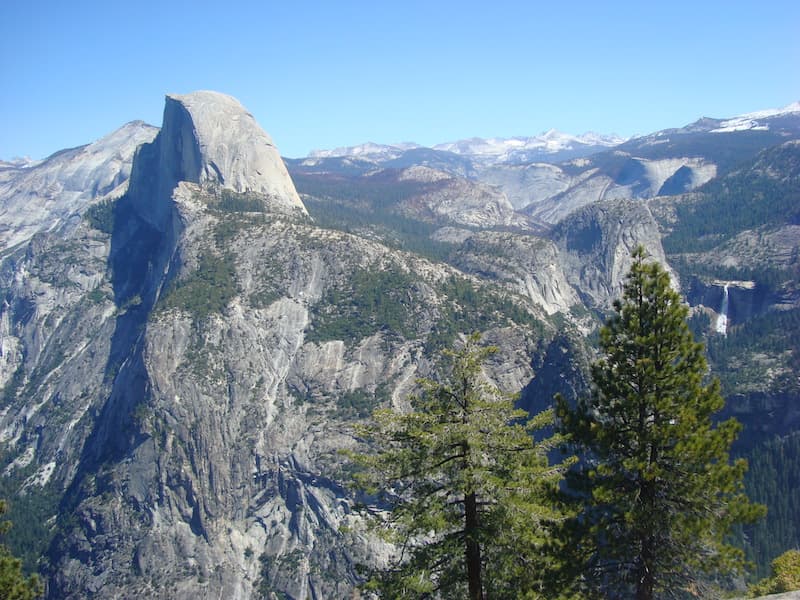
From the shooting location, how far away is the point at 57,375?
15450 centimetres

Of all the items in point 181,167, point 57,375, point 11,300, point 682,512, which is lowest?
point 57,375

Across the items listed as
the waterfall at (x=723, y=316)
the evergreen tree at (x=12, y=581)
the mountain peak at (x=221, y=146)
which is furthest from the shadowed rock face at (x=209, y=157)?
the evergreen tree at (x=12, y=581)

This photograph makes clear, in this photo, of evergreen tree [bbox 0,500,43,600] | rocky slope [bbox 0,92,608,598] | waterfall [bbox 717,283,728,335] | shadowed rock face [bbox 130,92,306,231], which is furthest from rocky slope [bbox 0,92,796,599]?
evergreen tree [bbox 0,500,43,600]

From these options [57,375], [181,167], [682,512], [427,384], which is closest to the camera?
[427,384]

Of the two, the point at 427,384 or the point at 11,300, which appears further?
the point at 11,300

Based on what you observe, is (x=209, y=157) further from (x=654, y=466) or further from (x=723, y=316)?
(x=654, y=466)

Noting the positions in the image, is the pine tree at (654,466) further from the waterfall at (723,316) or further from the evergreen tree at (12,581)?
the waterfall at (723,316)

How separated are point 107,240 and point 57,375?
49854 millimetres

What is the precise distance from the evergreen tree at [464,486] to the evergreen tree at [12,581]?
14.2 metres

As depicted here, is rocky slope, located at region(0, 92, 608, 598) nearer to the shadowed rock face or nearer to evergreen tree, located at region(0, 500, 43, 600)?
the shadowed rock face

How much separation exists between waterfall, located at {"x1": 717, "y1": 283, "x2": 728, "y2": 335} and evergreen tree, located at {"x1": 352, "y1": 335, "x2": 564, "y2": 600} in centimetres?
17989

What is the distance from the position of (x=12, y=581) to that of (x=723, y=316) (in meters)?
192

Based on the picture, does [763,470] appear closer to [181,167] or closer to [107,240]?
[181,167]

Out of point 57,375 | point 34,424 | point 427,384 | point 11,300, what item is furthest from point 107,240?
point 427,384
